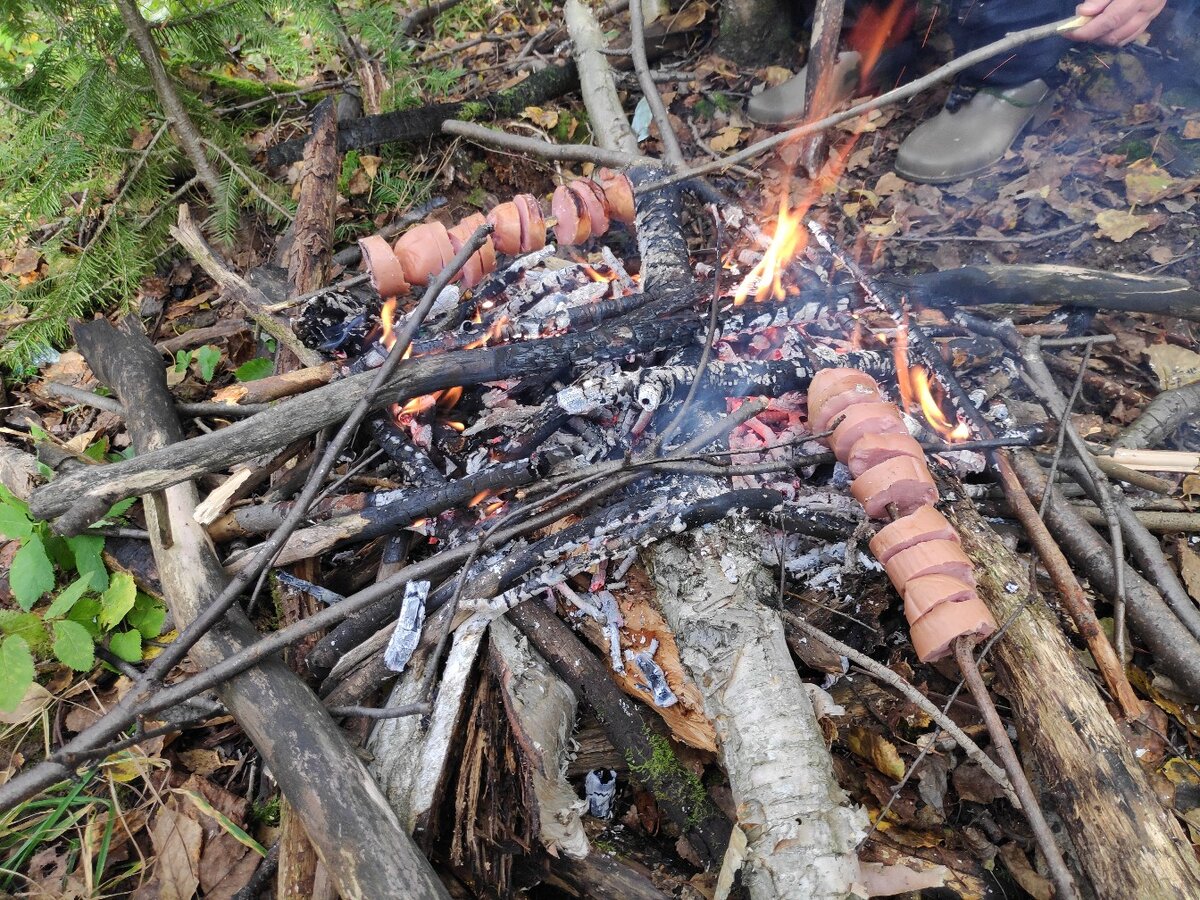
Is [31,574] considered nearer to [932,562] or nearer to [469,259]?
[469,259]

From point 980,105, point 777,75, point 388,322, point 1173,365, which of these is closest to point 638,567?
point 388,322

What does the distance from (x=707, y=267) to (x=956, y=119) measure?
1.97 metres

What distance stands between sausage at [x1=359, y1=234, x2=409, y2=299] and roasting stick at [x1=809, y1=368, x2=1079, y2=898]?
1.86 m

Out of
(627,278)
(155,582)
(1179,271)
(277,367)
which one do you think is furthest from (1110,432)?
(155,582)

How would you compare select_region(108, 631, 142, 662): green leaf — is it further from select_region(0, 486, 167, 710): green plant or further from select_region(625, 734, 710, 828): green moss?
select_region(625, 734, 710, 828): green moss

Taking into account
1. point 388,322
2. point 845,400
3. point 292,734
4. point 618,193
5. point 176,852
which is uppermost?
point 618,193

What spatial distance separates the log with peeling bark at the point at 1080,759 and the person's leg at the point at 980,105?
9.51 feet

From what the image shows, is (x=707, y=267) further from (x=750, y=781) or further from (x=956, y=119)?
(x=750, y=781)

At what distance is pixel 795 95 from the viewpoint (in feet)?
15.3

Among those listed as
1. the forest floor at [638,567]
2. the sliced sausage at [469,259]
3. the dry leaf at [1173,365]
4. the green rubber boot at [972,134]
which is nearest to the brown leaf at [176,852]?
the forest floor at [638,567]

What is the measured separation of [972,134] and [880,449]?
2.97 m

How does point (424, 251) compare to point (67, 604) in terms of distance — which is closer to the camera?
point (67, 604)

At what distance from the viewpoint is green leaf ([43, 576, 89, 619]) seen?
8.27ft

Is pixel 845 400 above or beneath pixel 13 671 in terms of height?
above
